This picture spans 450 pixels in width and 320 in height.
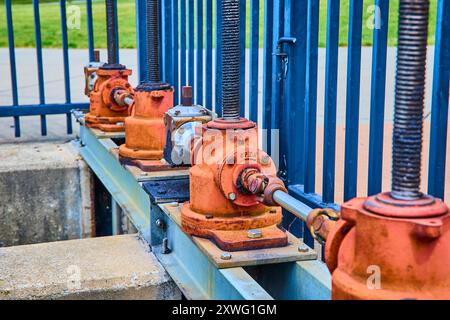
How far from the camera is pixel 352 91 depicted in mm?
2514

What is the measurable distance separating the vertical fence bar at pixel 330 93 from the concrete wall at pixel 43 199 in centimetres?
207

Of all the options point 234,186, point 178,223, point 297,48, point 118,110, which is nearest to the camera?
point 234,186

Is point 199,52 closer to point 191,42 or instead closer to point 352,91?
point 191,42

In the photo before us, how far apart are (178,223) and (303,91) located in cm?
75

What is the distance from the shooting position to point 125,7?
680 inches

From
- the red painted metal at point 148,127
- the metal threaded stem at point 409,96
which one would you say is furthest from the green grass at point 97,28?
the metal threaded stem at point 409,96

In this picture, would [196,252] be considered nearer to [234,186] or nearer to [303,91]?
[234,186]

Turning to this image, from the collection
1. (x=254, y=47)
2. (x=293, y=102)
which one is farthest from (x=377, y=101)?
(x=254, y=47)

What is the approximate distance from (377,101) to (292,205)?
533mm

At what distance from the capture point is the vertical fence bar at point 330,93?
2567 mm

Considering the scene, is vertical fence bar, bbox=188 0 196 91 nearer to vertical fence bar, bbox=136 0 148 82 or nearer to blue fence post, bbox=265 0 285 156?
vertical fence bar, bbox=136 0 148 82

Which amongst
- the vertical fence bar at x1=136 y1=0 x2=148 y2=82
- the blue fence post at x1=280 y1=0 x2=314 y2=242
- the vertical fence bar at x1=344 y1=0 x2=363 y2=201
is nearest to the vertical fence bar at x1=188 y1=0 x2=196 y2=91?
the vertical fence bar at x1=136 y1=0 x2=148 y2=82

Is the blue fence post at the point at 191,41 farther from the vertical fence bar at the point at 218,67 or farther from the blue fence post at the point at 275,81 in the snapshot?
the blue fence post at the point at 275,81
